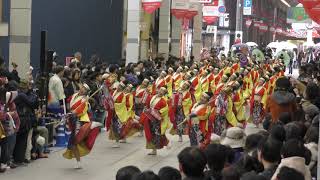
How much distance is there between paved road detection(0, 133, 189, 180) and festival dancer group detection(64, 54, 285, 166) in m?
0.32

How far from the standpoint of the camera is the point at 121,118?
52.9 feet

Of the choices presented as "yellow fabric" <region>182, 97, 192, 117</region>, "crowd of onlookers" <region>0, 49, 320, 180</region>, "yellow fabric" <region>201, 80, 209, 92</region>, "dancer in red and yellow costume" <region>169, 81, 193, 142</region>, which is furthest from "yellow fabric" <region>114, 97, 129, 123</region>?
"yellow fabric" <region>201, 80, 209, 92</region>

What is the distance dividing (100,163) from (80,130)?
1.50m

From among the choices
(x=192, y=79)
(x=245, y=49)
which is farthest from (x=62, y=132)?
(x=245, y=49)

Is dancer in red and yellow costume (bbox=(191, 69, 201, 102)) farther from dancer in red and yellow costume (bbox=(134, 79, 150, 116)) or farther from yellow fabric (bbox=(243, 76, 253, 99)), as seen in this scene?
dancer in red and yellow costume (bbox=(134, 79, 150, 116))

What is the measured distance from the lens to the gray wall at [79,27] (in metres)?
25.8

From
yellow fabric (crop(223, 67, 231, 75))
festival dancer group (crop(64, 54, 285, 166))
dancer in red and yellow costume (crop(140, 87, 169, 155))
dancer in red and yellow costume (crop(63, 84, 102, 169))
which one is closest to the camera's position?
dancer in red and yellow costume (crop(63, 84, 102, 169))

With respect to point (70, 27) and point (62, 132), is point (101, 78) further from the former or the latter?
point (70, 27)

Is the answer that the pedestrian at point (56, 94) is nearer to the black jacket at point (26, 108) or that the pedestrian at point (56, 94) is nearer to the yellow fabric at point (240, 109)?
the black jacket at point (26, 108)

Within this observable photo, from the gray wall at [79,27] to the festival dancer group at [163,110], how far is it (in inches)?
290

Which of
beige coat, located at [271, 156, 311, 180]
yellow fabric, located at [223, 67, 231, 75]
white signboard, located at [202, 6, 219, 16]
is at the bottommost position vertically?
beige coat, located at [271, 156, 311, 180]

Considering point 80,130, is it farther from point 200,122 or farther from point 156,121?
point 200,122

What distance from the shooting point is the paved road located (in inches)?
496

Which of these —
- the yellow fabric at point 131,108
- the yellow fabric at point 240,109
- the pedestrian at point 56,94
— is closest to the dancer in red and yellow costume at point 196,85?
the yellow fabric at point 240,109
